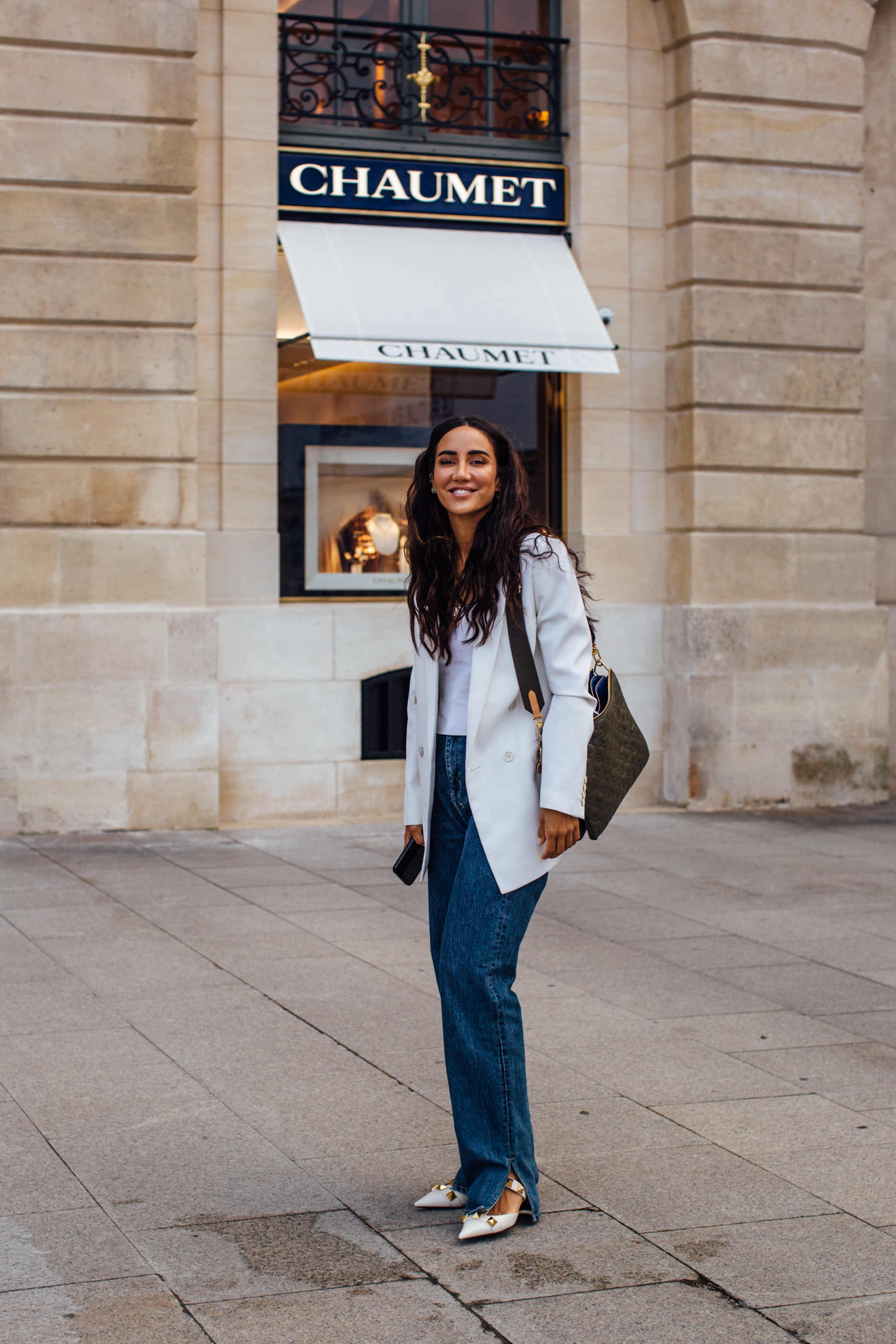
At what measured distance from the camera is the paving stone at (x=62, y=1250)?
3.68m

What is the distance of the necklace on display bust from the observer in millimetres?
11656

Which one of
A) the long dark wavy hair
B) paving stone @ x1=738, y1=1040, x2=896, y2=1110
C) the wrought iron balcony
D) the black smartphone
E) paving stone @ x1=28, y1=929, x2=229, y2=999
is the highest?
the wrought iron balcony

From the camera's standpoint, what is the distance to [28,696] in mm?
10172

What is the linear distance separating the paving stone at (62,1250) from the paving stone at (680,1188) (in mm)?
1198

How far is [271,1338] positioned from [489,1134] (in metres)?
0.82

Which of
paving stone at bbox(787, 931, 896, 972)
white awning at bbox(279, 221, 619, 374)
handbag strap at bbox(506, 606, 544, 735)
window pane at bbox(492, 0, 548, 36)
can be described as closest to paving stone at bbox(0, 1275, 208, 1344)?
handbag strap at bbox(506, 606, 544, 735)

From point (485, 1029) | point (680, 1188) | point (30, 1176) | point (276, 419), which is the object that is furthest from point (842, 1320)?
point (276, 419)

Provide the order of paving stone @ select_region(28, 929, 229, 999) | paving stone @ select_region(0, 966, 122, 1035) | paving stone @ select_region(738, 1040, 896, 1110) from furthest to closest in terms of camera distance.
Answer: paving stone @ select_region(28, 929, 229, 999) → paving stone @ select_region(0, 966, 122, 1035) → paving stone @ select_region(738, 1040, 896, 1110)

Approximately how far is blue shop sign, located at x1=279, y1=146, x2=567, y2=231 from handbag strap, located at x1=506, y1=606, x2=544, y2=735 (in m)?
7.89

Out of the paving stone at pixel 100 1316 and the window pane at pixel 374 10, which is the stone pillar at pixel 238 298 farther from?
the paving stone at pixel 100 1316

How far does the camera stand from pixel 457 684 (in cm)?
414

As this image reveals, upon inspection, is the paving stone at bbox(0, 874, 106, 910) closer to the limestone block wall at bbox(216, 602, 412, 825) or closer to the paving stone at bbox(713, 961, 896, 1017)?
the limestone block wall at bbox(216, 602, 412, 825)

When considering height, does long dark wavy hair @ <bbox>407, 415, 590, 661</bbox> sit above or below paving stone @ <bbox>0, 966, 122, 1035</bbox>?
above

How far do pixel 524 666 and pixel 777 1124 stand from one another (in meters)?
1.73
